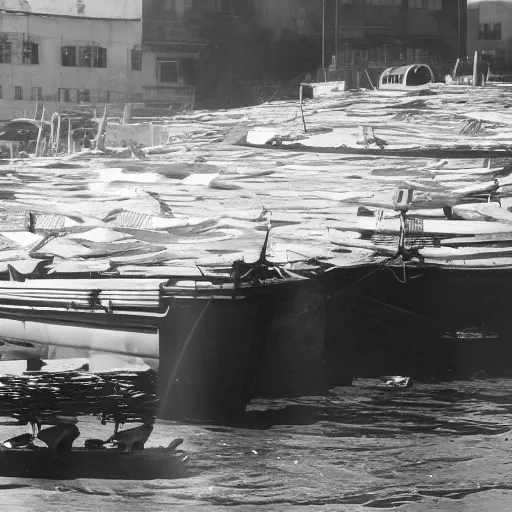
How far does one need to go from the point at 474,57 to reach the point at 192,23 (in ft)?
3.43

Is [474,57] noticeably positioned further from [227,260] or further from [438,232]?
[227,260]

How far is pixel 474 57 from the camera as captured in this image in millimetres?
3662

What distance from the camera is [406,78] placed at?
12.1 ft

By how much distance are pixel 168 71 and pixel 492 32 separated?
122cm

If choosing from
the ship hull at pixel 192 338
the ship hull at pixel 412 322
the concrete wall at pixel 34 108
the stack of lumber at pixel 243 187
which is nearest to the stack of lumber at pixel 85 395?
the ship hull at pixel 192 338

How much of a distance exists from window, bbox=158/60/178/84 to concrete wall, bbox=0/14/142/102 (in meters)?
0.08

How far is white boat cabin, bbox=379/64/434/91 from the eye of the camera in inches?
144

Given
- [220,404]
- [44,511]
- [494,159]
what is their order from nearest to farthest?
[44,511] < [220,404] < [494,159]

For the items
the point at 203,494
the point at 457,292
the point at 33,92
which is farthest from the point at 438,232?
the point at 33,92

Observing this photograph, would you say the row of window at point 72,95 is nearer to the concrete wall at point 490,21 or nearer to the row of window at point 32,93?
the row of window at point 32,93

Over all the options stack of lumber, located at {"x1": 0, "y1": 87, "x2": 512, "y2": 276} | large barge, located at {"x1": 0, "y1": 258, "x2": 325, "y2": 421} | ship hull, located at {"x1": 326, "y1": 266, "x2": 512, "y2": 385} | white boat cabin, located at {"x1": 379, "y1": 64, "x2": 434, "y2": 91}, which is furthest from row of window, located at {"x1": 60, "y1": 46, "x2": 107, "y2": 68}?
ship hull, located at {"x1": 326, "y1": 266, "x2": 512, "y2": 385}

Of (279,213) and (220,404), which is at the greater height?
(279,213)

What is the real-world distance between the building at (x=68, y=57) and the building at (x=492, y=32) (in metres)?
1.23

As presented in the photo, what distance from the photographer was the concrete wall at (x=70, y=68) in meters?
3.54
